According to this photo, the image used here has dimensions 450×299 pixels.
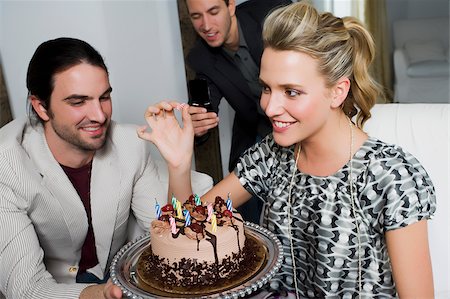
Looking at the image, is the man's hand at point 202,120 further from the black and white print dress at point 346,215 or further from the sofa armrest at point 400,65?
the sofa armrest at point 400,65

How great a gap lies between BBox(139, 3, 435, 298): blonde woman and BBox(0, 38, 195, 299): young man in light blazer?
0.52 m

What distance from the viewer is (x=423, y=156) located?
4.98ft

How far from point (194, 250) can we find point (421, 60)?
294cm

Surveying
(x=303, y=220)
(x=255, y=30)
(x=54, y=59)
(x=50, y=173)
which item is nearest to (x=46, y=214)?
(x=50, y=173)

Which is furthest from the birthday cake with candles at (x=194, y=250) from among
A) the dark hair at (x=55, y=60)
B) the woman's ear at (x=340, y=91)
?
the dark hair at (x=55, y=60)

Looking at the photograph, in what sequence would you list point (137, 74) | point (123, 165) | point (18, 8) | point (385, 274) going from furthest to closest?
point (137, 74), point (18, 8), point (123, 165), point (385, 274)

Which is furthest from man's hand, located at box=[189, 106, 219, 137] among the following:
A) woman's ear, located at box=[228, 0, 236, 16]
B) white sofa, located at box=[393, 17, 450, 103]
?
white sofa, located at box=[393, 17, 450, 103]

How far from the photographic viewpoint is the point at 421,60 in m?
3.63

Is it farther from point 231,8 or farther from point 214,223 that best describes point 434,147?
point 231,8

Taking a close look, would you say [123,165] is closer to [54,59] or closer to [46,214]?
[46,214]

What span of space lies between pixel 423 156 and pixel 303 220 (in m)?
0.42

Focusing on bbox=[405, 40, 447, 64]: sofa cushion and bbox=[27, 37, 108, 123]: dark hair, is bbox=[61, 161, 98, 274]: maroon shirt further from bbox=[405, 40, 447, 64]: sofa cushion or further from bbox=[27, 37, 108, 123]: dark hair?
bbox=[405, 40, 447, 64]: sofa cushion

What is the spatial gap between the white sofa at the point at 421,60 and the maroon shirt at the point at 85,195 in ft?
8.10

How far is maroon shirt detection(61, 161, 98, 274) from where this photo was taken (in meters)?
1.71
